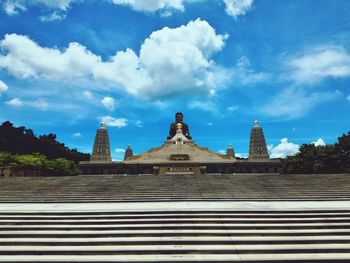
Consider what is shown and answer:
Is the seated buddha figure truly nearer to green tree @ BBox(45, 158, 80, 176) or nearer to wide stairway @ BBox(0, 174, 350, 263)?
green tree @ BBox(45, 158, 80, 176)

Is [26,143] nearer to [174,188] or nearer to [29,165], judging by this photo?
[29,165]

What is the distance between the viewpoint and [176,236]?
8055mm

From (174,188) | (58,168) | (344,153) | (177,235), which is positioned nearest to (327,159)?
(344,153)

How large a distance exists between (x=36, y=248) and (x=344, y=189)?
1448 centimetres

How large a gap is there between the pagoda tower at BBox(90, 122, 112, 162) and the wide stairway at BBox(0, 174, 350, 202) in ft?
116

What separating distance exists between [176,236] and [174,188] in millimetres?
8498

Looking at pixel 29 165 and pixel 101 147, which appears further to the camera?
pixel 101 147

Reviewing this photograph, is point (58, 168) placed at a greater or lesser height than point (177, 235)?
greater

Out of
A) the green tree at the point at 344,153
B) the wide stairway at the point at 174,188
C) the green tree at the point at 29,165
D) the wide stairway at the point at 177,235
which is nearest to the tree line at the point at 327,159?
the green tree at the point at 344,153

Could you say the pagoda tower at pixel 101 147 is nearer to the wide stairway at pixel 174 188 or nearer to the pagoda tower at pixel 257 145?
the pagoda tower at pixel 257 145

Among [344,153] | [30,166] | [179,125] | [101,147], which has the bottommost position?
[30,166]

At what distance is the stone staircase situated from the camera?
704 centimetres

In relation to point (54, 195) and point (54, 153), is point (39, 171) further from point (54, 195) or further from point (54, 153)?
point (54, 153)

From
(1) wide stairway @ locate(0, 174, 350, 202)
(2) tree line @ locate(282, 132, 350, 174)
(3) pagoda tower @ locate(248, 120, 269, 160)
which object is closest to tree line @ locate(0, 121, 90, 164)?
(3) pagoda tower @ locate(248, 120, 269, 160)
